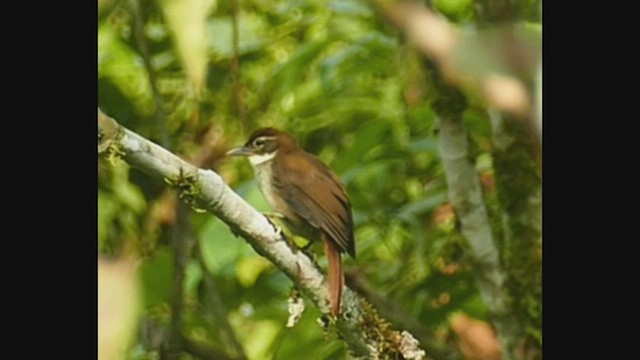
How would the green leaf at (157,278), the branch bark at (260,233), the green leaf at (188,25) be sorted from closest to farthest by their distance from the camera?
the green leaf at (188,25), the branch bark at (260,233), the green leaf at (157,278)

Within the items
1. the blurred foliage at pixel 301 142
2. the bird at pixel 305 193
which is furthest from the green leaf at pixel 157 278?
the bird at pixel 305 193

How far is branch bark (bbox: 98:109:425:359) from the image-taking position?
0.89 meters

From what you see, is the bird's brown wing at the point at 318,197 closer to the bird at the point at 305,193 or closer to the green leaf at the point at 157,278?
the bird at the point at 305,193

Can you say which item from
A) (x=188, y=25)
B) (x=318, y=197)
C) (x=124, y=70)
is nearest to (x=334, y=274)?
(x=318, y=197)

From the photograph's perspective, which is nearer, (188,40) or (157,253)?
(188,40)

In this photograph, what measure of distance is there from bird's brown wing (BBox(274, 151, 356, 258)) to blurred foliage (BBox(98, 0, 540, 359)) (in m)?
0.02

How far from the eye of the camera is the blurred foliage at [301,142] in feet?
3.34

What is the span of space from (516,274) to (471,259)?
5 cm

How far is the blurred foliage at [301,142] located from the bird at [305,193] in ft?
0.05

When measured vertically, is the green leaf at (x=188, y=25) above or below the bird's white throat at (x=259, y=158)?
below

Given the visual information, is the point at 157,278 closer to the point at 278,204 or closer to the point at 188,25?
the point at 278,204
